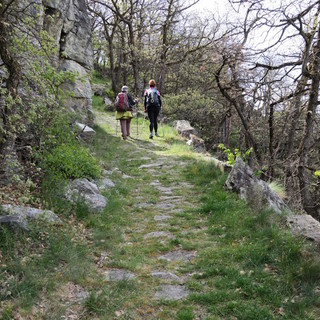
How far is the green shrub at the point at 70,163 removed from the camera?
5.91 meters

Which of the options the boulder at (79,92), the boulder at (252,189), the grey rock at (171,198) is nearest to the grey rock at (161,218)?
the grey rock at (171,198)

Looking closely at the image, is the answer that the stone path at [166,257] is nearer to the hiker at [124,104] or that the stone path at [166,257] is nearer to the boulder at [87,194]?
the boulder at [87,194]

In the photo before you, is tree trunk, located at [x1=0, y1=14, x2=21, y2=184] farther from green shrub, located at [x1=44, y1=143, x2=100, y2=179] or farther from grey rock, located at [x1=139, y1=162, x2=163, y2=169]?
grey rock, located at [x1=139, y1=162, x2=163, y2=169]

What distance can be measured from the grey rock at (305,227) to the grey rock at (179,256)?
159cm

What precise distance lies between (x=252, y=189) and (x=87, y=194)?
10.7 feet

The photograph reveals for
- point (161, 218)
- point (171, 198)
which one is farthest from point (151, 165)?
point (161, 218)

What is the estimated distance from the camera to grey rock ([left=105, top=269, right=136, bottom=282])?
403 centimetres

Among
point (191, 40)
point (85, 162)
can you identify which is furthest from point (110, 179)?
point (191, 40)

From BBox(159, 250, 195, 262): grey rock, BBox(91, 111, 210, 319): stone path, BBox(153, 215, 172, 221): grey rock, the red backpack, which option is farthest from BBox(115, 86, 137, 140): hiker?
BBox(159, 250, 195, 262): grey rock

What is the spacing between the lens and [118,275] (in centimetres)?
420

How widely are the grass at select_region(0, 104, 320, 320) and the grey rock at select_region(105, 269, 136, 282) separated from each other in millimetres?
76

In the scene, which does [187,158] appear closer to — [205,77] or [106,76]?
[205,77]

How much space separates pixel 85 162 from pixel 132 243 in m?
2.43

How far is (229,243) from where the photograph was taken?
5.00m
